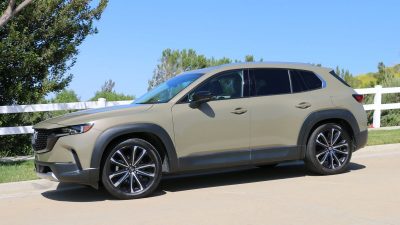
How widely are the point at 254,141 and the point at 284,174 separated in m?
1.39

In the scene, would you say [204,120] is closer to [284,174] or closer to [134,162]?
[134,162]

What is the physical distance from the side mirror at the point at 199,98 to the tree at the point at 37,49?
7752mm

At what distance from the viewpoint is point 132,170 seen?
7.66 metres

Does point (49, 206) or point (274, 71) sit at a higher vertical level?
point (274, 71)

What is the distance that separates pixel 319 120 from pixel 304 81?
660 millimetres

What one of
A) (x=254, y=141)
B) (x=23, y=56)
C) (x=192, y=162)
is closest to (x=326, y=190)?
(x=254, y=141)

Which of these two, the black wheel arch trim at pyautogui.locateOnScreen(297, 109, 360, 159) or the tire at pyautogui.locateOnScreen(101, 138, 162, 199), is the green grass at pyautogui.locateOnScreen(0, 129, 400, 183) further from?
the black wheel arch trim at pyautogui.locateOnScreen(297, 109, 360, 159)

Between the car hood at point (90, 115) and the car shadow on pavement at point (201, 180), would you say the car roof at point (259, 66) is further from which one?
the car shadow on pavement at point (201, 180)

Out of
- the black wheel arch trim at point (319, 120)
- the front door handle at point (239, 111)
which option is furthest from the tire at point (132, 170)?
the black wheel arch trim at point (319, 120)

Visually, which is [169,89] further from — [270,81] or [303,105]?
[303,105]

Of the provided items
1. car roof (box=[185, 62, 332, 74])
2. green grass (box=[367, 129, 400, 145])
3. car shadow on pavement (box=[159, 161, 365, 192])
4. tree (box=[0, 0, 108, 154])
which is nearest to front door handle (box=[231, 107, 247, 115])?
car roof (box=[185, 62, 332, 74])

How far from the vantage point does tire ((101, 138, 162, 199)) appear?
24.7ft

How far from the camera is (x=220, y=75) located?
331 inches

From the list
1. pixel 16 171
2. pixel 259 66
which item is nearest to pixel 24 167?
pixel 16 171
